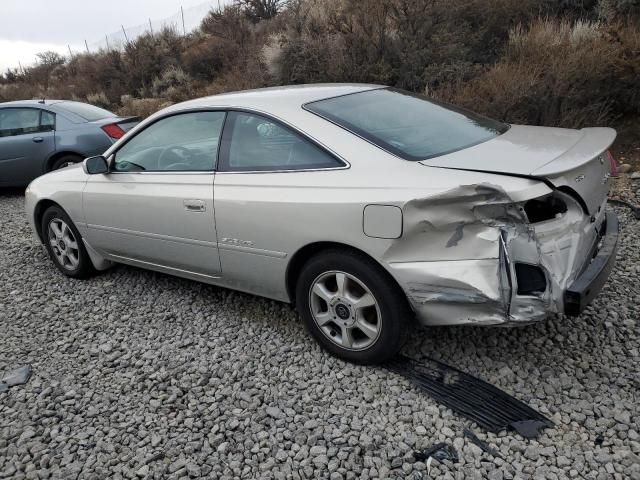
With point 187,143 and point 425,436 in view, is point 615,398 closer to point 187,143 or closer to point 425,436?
point 425,436

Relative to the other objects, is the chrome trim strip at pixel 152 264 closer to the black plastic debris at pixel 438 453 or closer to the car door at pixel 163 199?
the car door at pixel 163 199

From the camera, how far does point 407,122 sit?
3133 millimetres

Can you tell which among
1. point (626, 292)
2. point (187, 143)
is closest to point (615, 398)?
point (626, 292)

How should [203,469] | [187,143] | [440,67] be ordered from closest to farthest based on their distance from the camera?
[203,469], [187,143], [440,67]

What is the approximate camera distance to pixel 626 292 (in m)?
3.50

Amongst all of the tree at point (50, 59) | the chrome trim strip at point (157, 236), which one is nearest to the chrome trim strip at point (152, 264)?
the chrome trim strip at point (157, 236)

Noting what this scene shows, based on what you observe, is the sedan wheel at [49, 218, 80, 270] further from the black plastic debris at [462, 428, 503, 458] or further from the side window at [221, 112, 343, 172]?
the black plastic debris at [462, 428, 503, 458]

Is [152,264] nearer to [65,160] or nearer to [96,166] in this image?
[96,166]

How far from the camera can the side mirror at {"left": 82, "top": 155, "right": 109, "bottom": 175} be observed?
3951 millimetres

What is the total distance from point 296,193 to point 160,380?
134 centimetres

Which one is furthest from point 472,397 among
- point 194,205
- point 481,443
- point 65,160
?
point 65,160

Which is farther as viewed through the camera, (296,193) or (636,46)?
(636,46)

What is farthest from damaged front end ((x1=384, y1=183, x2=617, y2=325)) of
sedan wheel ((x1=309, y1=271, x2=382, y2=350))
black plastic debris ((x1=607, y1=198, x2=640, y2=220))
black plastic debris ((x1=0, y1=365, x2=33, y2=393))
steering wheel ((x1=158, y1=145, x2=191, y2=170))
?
black plastic debris ((x1=607, y1=198, x2=640, y2=220))

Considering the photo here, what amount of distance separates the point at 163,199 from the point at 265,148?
870mm
